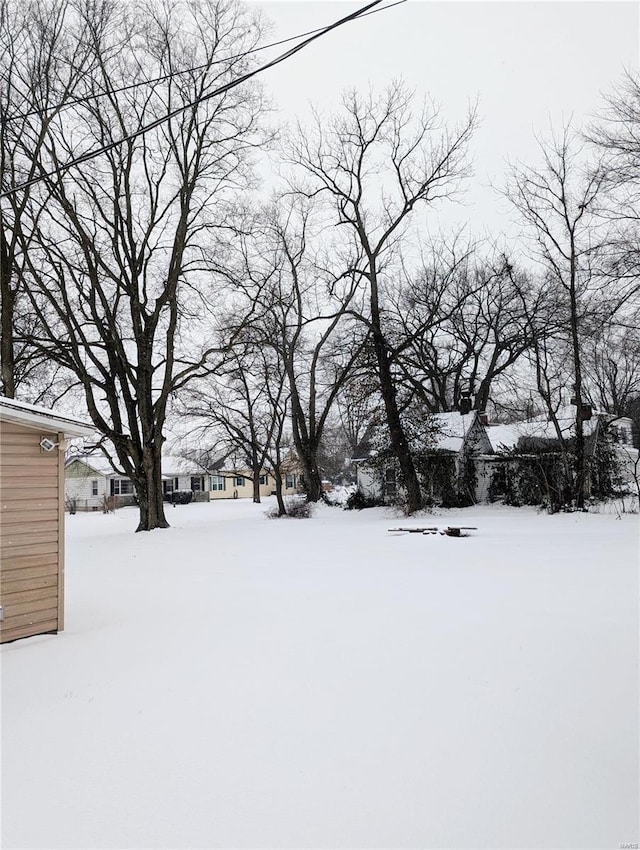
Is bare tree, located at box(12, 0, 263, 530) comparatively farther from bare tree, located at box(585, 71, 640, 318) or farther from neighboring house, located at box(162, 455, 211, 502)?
neighboring house, located at box(162, 455, 211, 502)

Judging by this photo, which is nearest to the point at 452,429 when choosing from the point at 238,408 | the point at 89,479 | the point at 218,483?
the point at 238,408

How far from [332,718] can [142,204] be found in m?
18.2

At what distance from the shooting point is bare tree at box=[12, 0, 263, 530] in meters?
16.4

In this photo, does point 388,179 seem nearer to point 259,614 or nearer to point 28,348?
point 28,348

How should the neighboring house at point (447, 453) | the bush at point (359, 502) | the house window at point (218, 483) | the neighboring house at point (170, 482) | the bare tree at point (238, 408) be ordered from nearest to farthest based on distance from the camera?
the neighboring house at point (447, 453), the bush at point (359, 502), the bare tree at point (238, 408), the neighboring house at point (170, 482), the house window at point (218, 483)

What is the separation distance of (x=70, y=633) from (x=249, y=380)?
88.1 feet

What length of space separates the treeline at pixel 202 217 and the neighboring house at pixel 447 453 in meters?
1.25

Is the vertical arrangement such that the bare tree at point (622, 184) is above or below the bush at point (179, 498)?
above

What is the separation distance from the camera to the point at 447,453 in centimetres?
2244

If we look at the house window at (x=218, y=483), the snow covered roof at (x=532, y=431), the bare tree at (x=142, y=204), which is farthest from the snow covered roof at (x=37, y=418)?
the house window at (x=218, y=483)

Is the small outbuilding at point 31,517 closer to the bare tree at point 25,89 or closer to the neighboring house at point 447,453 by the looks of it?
the bare tree at point 25,89

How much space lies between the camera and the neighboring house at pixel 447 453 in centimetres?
2241

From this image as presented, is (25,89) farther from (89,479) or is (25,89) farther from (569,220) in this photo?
(89,479)

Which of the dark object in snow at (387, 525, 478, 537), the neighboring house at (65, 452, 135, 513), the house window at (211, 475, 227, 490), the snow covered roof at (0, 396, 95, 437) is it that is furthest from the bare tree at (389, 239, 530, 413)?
the house window at (211, 475, 227, 490)
